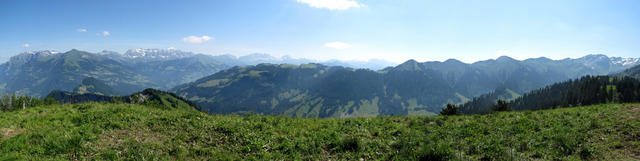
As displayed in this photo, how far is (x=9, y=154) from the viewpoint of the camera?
8531mm

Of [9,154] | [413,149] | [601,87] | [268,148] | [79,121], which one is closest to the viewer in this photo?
[9,154]

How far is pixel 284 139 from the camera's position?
486 inches

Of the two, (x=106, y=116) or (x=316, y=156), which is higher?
(x=106, y=116)

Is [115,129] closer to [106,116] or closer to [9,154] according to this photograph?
[106,116]

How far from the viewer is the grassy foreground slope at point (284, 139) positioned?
9.38 metres

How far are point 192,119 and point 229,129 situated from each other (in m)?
2.91

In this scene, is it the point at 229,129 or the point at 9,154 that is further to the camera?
the point at 229,129

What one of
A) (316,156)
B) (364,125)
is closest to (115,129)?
(316,156)

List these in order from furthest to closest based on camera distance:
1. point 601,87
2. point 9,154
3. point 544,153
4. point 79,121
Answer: point 601,87 → point 79,121 → point 544,153 → point 9,154

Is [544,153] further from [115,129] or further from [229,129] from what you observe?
[115,129]

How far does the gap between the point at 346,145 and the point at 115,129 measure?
457 inches

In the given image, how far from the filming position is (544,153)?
30.9 feet

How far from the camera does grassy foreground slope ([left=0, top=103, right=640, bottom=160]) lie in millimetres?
9375

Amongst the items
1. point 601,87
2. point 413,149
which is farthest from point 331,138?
point 601,87
